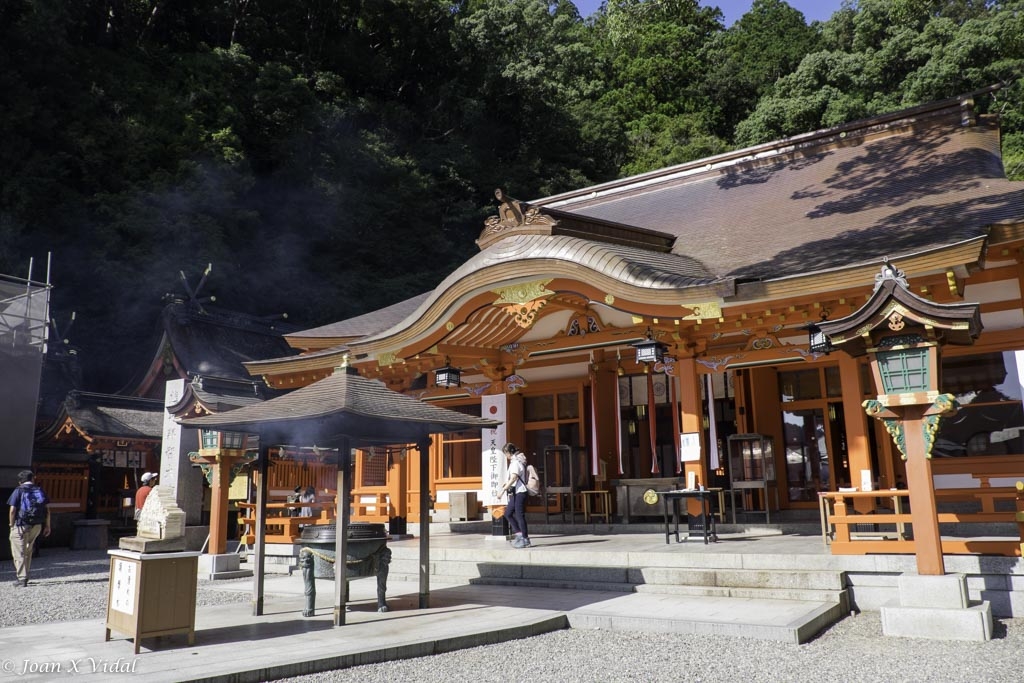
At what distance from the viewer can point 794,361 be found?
463 inches

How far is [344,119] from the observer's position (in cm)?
2975

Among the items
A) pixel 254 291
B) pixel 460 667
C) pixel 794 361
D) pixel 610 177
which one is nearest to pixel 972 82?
pixel 610 177

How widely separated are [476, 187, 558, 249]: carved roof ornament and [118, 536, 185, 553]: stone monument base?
6.10 meters

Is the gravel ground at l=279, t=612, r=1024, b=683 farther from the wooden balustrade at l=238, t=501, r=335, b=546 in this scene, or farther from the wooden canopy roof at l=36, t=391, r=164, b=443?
the wooden canopy roof at l=36, t=391, r=164, b=443

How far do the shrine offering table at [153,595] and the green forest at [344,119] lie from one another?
2003 centimetres

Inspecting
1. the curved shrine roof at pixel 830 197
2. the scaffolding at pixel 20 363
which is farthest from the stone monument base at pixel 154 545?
the scaffolding at pixel 20 363

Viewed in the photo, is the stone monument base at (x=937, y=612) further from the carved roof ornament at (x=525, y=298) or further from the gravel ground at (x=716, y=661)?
the carved roof ornament at (x=525, y=298)

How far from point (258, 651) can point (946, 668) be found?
15.1ft

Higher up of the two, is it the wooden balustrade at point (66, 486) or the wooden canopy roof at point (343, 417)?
the wooden canopy roof at point (343, 417)

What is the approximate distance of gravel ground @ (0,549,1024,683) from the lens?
4.73m

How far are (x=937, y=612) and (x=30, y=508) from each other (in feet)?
35.9

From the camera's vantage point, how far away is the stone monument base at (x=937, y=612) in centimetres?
559

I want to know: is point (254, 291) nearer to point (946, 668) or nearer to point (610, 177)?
point (610, 177)

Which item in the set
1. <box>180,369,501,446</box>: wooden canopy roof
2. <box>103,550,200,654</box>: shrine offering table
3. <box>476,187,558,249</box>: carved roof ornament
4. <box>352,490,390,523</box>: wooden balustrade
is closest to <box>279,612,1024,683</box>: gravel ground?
<box>103,550,200,654</box>: shrine offering table
